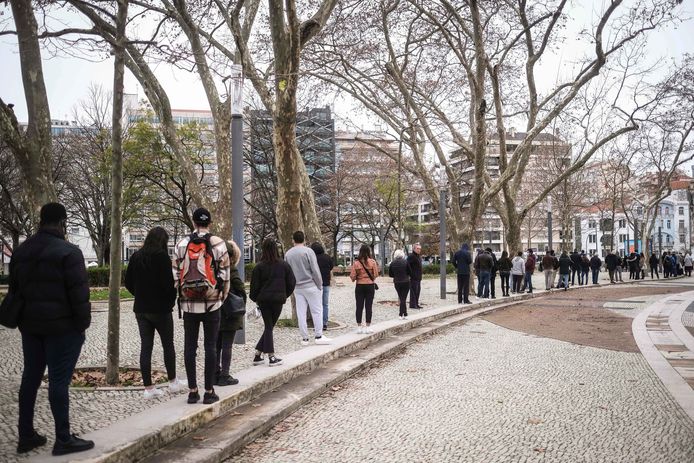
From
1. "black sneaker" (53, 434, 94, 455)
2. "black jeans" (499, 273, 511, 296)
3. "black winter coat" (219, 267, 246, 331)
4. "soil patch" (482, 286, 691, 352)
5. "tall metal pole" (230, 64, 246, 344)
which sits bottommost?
"soil patch" (482, 286, 691, 352)

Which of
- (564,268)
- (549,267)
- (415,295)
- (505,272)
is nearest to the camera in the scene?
(415,295)

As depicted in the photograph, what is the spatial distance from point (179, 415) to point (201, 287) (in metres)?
1.12

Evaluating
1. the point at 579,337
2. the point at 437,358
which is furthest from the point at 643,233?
the point at 437,358

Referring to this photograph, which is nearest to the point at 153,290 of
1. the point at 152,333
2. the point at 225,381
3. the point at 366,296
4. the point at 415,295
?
the point at 152,333

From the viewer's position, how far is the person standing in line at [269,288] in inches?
313

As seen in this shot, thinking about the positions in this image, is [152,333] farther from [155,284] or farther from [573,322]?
[573,322]

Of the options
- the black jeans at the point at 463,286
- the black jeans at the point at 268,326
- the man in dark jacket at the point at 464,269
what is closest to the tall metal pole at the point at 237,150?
the black jeans at the point at 268,326

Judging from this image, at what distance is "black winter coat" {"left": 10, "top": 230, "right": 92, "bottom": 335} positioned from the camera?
4.29 meters

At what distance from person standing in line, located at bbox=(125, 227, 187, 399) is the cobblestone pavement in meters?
1.47

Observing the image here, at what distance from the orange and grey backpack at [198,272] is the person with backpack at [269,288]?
2.23 metres

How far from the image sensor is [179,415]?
17.2ft

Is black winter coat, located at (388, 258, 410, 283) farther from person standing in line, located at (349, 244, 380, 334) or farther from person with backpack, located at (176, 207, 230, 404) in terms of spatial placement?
person with backpack, located at (176, 207, 230, 404)

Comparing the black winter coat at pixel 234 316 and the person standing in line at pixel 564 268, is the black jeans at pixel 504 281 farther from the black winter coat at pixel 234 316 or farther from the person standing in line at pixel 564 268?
the black winter coat at pixel 234 316

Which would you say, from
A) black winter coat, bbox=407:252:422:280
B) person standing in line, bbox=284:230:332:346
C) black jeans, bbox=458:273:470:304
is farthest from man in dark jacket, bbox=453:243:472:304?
person standing in line, bbox=284:230:332:346
